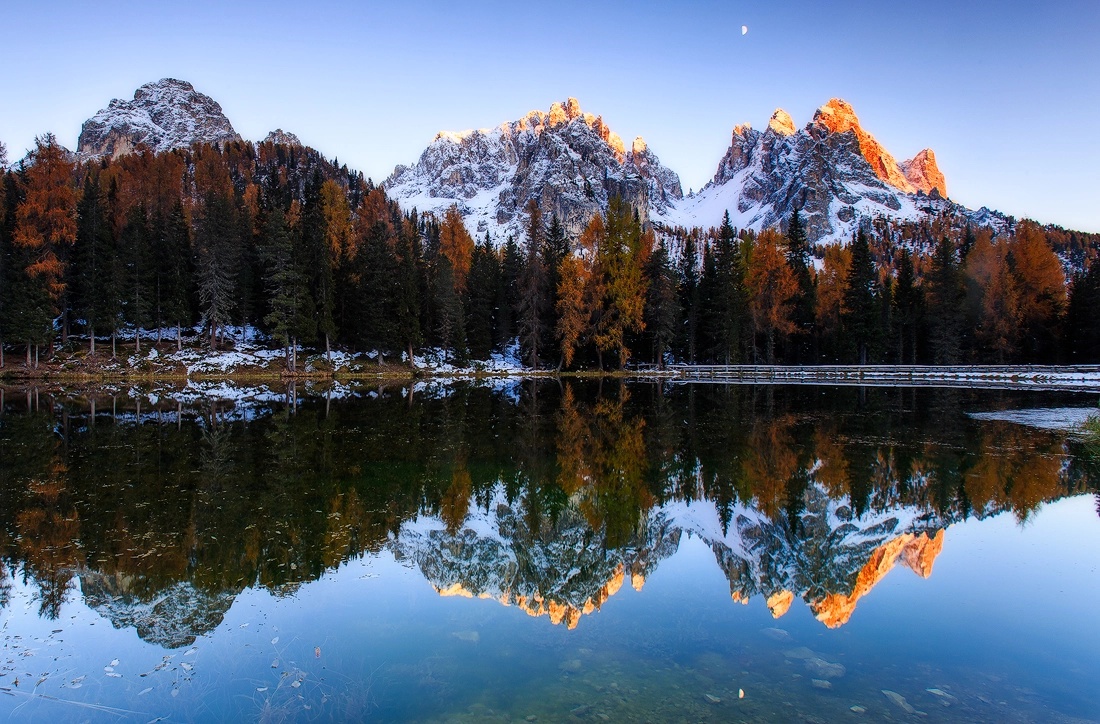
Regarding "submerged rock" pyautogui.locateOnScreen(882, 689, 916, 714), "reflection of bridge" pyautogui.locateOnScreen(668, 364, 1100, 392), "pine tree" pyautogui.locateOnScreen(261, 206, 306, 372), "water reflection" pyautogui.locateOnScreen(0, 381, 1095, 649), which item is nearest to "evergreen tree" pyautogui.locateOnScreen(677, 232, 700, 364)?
"reflection of bridge" pyautogui.locateOnScreen(668, 364, 1100, 392)

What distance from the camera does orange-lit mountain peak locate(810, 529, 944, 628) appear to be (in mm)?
7621

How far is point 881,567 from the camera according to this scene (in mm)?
9023

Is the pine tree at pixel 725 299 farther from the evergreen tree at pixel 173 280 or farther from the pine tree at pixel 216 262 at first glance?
the evergreen tree at pixel 173 280

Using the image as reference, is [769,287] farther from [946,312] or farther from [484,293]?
[484,293]

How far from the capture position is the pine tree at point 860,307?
61.3 meters

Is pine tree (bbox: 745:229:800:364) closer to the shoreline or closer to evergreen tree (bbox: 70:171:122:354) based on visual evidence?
the shoreline

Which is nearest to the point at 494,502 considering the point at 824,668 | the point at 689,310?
the point at 824,668

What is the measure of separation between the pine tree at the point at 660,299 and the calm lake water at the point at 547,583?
134ft

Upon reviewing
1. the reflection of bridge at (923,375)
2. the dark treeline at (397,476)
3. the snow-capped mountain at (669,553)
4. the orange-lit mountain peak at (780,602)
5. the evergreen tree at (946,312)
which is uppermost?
the evergreen tree at (946,312)

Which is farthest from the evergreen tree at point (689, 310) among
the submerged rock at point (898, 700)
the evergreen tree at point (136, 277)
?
the submerged rock at point (898, 700)

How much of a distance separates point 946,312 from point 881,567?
63.2 metres

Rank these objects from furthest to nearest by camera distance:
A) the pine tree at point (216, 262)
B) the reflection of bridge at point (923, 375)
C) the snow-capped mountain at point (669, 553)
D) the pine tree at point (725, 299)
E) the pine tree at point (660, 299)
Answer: the pine tree at point (725, 299)
the pine tree at point (660, 299)
the pine tree at point (216, 262)
the reflection of bridge at point (923, 375)
the snow-capped mountain at point (669, 553)

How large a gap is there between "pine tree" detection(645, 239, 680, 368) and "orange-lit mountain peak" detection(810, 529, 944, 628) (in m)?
48.4

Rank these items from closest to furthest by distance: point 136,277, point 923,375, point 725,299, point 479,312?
point 136,277
point 923,375
point 725,299
point 479,312
